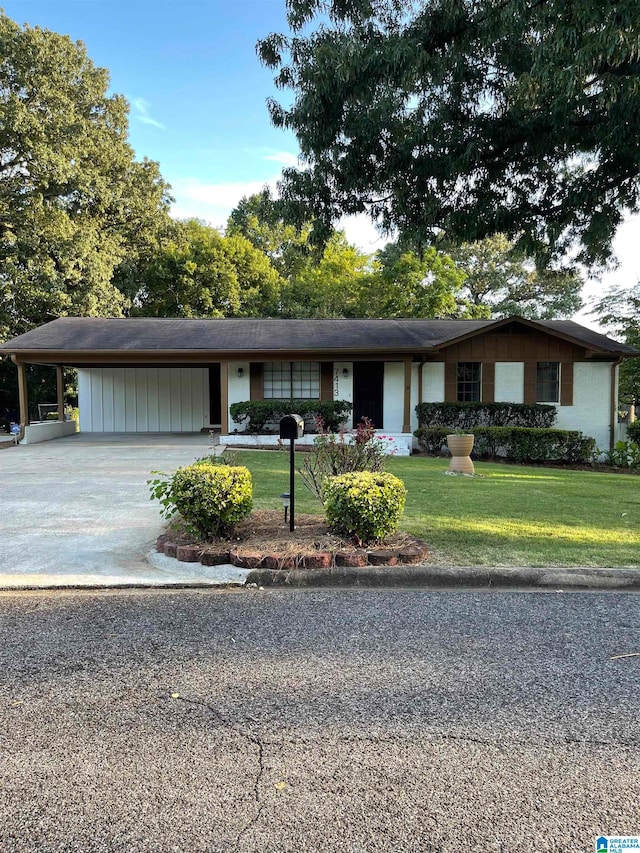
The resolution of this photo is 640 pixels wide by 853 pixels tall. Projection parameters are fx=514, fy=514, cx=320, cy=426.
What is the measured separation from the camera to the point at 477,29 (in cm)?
712

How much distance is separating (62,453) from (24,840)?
12244mm

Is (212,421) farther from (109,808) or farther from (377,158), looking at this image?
(109,808)

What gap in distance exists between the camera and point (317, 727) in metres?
2.26

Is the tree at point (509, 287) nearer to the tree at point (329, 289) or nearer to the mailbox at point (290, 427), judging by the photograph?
the tree at point (329, 289)

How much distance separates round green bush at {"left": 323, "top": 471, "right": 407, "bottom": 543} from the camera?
4.55 metres

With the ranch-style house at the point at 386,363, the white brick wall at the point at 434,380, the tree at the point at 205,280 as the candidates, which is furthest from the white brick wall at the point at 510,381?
the tree at the point at 205,280

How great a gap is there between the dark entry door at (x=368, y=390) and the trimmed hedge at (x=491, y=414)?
1.47 m

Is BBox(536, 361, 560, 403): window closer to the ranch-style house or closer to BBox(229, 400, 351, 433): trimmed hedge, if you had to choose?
the ranch-style house

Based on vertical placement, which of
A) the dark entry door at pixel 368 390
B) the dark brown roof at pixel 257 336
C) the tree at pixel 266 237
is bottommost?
the dark entry door at pixel 368 390

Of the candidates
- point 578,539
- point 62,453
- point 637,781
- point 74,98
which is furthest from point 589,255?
point 74,98

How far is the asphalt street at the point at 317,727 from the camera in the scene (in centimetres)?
172

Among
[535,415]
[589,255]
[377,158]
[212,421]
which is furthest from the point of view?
[212,421]

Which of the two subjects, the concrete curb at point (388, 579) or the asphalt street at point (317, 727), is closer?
the asphalt street at point (317, 727)

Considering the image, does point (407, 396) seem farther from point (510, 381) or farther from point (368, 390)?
point (510, 381)
